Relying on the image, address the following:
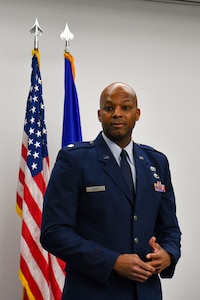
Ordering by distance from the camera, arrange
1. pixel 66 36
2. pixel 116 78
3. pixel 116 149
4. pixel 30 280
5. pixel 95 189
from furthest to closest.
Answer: pixel 116 78 → pixel 66 36 → pixel 30 280 → pixel 116 149 → pixel 95 189

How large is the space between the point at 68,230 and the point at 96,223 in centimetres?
10

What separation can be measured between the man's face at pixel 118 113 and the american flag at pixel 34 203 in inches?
45.9

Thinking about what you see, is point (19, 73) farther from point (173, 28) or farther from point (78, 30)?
point (173, 28)

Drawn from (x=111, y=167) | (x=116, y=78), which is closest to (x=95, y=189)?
(x=111, y=167)

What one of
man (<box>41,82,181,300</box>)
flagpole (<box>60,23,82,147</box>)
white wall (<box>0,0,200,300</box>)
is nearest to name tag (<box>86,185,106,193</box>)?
man (<box>41,82,181,300</box>)

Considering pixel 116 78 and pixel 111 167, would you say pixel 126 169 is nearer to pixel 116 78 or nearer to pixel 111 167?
pixel 111 167

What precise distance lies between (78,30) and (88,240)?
6.76 ft

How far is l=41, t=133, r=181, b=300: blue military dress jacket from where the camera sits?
4.74ft

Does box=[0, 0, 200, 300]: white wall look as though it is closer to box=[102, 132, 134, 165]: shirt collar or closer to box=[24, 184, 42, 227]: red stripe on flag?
box=[24, 184, 42, 227]: red stripe on flag

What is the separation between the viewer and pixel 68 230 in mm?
1467

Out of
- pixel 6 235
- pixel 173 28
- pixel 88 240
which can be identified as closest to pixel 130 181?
pixel 88 240

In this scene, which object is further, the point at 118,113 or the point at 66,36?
the point at 66,36

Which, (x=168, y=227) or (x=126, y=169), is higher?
(x=126, y=169)

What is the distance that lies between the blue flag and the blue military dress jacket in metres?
1.25
